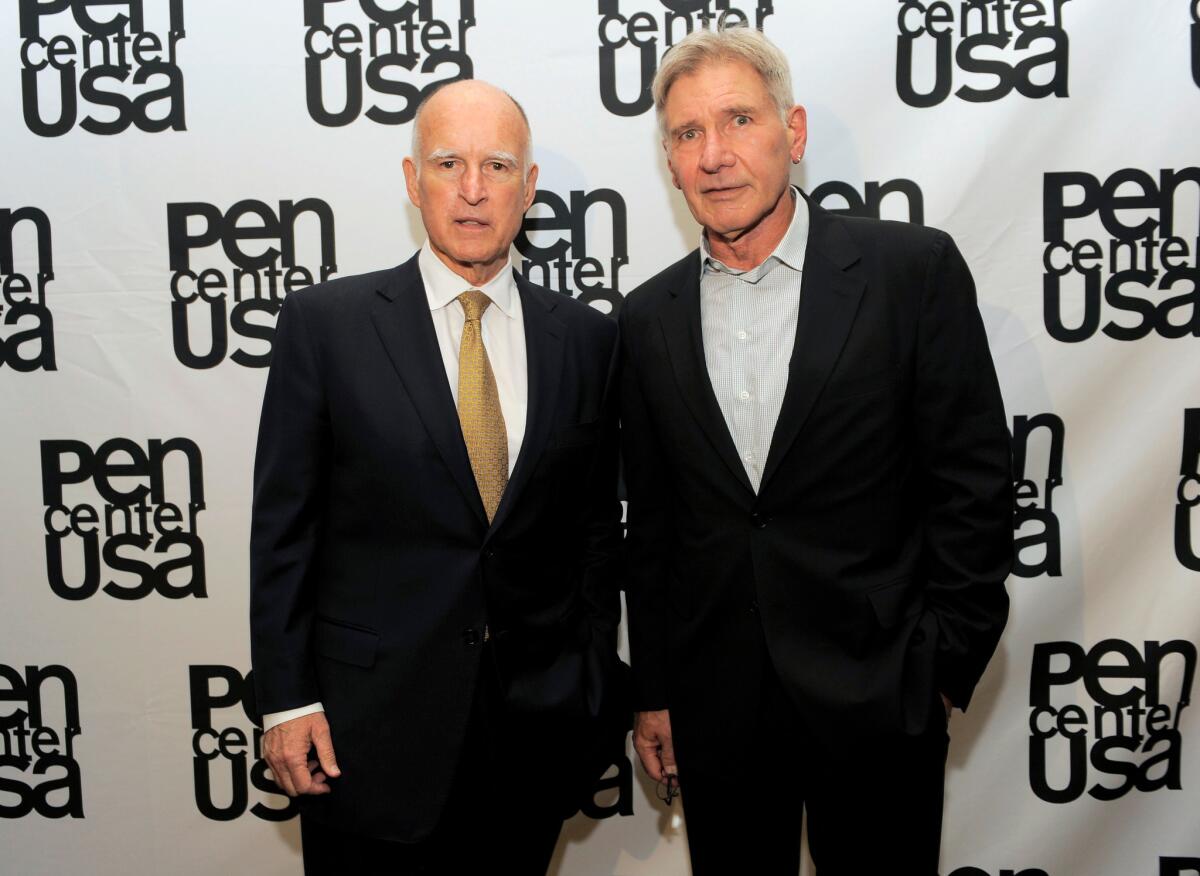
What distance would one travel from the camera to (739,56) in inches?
60.6

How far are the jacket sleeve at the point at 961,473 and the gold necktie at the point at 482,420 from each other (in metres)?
0.63

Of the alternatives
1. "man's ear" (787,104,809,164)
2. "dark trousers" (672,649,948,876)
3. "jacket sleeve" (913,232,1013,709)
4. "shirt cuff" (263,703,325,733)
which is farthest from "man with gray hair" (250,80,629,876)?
"jacket sleeve" (913,232,1013,709)

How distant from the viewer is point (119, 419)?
2.18m

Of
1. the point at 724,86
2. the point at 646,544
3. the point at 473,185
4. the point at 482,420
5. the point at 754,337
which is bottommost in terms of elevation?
the point at 646,544

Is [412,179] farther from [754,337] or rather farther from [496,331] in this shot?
[754,337]

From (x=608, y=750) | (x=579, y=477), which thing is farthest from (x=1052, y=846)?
(x=579, y=477)

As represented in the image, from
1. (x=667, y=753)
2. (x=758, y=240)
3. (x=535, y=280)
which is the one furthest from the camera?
(x=535, y=280)

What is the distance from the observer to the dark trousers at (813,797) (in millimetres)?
1492

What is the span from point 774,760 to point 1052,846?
0.98 meters

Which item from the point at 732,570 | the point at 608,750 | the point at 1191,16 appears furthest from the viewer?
the point at 1191,16

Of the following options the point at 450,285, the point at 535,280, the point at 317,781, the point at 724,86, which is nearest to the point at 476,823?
the point at 317,781

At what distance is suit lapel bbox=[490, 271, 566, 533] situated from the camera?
149 centimetres

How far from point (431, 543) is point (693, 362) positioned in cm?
49

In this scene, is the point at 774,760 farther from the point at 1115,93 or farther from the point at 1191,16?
the point at 1191,16
